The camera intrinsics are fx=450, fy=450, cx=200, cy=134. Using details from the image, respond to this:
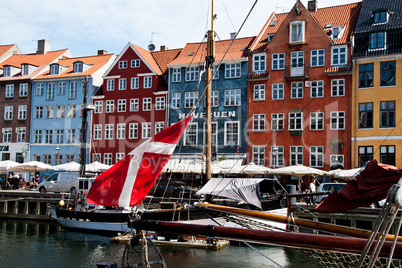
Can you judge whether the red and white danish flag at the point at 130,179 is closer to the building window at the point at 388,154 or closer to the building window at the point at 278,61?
the building window at the point at 388,154

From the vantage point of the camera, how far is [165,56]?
4653 centimetres

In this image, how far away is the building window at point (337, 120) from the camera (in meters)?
34.7

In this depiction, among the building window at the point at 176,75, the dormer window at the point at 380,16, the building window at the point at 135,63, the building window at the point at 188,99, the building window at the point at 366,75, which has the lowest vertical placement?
the building window at the point at 188,99

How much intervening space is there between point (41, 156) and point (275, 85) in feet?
84.3

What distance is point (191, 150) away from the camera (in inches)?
1556

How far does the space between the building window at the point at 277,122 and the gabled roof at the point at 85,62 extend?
20.0 meters

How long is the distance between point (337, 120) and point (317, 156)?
3176mm

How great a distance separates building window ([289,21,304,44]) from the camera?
36.4 meters

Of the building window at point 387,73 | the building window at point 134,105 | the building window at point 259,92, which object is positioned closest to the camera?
the building window at point 387,73

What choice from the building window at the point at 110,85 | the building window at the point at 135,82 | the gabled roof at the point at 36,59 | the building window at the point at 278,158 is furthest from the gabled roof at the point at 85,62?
the building window at the point at 278,158

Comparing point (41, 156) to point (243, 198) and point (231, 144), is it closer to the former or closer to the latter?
point (231, 144)

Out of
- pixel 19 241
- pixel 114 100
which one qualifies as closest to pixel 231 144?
pixel 114 100

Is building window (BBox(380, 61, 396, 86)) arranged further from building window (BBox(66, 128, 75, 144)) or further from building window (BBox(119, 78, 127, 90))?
building window (BBox(66, 128, 75, 144))

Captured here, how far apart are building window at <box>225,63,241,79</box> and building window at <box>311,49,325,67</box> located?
20.9 ft
